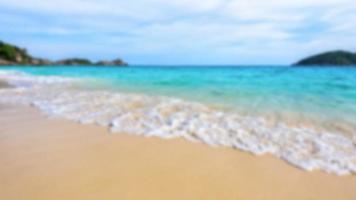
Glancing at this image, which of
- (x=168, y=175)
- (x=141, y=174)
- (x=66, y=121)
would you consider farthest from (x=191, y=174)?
(x=66, y=121)

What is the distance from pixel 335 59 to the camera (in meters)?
67.2

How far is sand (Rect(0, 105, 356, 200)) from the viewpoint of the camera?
2.30 metres

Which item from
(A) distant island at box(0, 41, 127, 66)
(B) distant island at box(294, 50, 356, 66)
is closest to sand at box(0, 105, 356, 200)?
(B) distant island at box(294, 50, 356, 66)

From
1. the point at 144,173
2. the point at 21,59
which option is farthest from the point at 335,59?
the point at 21,59

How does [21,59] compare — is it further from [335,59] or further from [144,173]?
[335,59]

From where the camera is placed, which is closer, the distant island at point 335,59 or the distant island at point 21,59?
the distant island at point 335,59

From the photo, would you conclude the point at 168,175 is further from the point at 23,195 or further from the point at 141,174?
the point at 23,195

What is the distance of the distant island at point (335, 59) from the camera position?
209 ft

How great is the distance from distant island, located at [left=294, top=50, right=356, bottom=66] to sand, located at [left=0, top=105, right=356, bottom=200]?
7381 cm

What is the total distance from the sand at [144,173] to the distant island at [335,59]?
7381cm

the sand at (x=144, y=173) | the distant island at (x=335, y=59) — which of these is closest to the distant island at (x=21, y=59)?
the distant island at (x=335, y=59)

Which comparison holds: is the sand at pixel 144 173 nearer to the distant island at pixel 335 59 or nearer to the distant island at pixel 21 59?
the distant island at pixel 335 59

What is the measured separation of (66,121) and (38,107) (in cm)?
199

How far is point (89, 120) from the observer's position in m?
4.93
